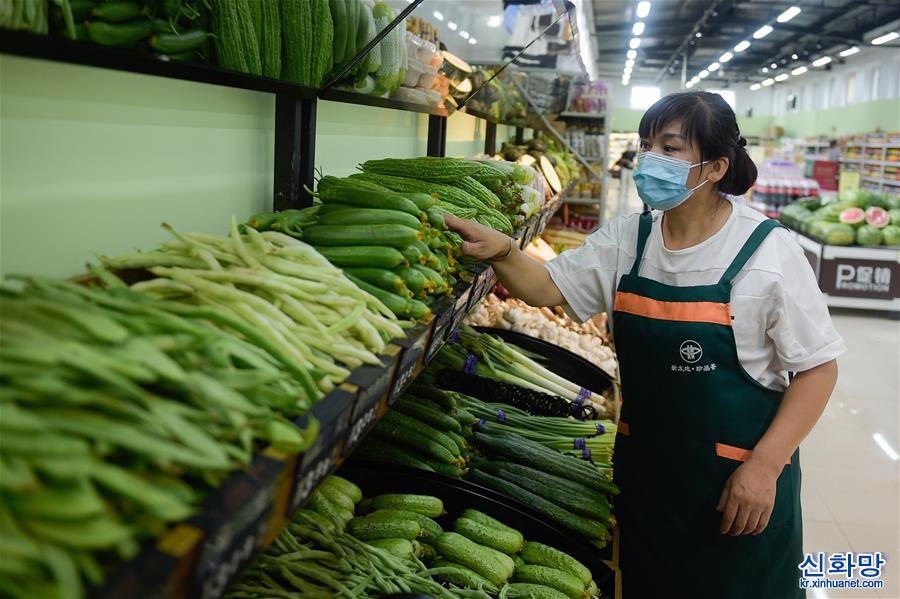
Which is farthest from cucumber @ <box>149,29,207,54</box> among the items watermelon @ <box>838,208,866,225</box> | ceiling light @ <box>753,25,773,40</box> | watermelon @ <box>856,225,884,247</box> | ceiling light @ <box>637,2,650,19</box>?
ceiling light @ <box>753,25,773,40</box>

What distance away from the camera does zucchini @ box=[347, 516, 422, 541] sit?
84.4 inches

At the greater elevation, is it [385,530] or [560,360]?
[560,360]

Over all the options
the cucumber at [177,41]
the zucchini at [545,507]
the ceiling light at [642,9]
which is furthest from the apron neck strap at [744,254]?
the ceiling light at [642,9]

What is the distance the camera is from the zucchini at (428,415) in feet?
8.99

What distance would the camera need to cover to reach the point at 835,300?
9711 millimetres

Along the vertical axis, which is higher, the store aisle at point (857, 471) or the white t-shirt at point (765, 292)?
the white t-shirt at point (765, 292)

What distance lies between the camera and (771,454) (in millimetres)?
2275

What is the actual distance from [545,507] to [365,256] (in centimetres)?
134

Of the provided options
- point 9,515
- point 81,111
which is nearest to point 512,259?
point 81,111

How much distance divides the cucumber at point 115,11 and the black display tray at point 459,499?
5.04 feet

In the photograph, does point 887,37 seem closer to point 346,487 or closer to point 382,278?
point 346,487

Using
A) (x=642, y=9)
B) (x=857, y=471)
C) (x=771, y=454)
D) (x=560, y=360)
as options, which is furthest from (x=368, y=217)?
(x=642, y=9)

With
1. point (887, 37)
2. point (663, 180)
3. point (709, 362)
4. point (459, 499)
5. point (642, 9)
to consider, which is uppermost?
point (642, 9)

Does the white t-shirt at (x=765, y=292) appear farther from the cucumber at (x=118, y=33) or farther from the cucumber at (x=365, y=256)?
the cucumber at (x=118, y=33)
